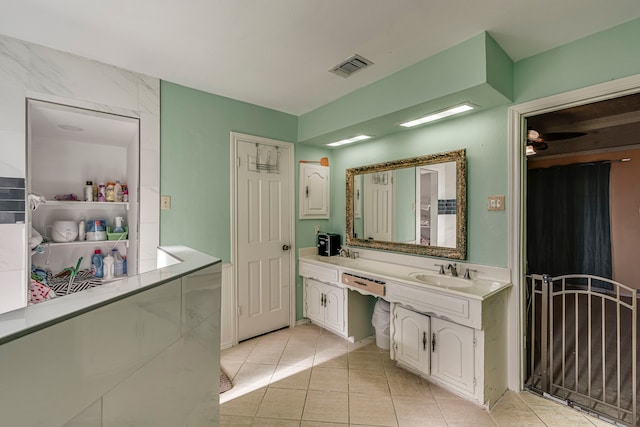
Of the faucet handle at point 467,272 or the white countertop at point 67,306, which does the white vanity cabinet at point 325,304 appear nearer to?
the faucet handle at point 467,272

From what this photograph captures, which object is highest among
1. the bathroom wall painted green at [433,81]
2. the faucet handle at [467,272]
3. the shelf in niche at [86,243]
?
the bathroom wall painted green at [433,81]

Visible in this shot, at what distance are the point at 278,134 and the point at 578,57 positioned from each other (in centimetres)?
254

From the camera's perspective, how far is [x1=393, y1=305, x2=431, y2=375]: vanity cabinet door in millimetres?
2142

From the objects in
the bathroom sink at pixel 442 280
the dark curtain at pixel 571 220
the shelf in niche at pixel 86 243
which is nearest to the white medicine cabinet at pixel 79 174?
the shelf in niche at pixel 86 243

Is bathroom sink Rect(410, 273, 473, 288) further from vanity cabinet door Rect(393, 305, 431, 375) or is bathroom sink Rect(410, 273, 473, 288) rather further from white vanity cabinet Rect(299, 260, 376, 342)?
white vanity cabinet Rect(299, 260, 376, 342)

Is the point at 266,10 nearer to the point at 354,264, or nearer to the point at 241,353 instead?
the point at 354,264

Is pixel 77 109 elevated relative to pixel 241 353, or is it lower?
elevated

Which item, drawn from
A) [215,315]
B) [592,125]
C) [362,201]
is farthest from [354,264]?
[592,125]

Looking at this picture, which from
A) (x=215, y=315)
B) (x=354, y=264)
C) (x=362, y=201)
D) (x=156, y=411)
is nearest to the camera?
(x=156, y=411)

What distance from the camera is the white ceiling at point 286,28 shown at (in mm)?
1538

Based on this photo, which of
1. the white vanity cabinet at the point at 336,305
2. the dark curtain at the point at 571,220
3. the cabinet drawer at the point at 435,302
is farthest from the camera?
the dark curtain at the point at 571,220

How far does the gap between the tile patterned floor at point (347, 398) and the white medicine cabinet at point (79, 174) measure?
1.38 meters

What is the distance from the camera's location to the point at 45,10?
1557mm

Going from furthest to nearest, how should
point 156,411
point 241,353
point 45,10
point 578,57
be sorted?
point 241,353 < point 578,57 < point 45,10 < point 156,411
